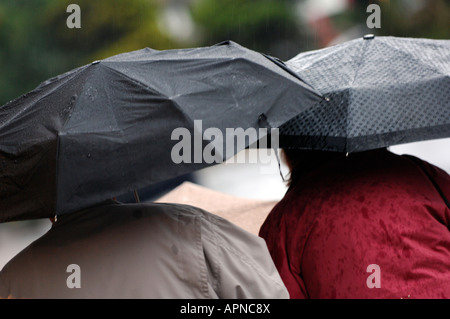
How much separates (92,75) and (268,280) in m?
0.90

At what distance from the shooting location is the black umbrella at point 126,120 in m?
1.96

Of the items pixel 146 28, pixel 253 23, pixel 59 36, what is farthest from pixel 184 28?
pixel 59 36

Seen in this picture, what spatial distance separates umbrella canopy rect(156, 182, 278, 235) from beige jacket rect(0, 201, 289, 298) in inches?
62.7

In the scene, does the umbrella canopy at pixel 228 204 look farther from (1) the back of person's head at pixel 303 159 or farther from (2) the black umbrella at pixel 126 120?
(2) the black umbrella at pixel 126 120

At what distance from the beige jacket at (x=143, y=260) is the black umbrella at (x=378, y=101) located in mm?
597

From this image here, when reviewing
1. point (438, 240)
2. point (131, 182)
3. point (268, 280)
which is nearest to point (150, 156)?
point (131, 182)

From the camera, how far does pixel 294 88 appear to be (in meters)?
2.26

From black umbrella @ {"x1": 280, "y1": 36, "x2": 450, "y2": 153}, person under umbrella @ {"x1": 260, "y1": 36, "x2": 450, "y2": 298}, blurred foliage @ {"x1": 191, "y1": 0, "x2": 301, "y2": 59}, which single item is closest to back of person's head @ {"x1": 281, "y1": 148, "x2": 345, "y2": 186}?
person under umbrella @ {"x1": 260, "y1": 36, "x2": 450, "y2": 298}

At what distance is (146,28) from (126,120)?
62.0 ft

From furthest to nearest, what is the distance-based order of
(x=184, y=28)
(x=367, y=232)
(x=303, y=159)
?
(x=184, y=28) → (x=303, y=159) → (x=367, y=232)

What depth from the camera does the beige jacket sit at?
1998mm

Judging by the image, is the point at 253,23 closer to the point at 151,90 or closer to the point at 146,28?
the point at 146,28

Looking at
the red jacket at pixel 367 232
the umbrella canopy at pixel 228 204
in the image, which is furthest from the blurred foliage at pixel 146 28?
the red jacket at pixel 367 232

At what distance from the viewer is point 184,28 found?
23.9 metres
